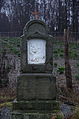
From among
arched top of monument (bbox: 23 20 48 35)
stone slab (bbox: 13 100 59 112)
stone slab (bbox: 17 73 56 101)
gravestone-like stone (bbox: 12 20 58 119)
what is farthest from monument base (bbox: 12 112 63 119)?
arched top of monument (bbox: 23 20 48 35)

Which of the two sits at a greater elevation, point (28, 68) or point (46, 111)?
point (28, 68)

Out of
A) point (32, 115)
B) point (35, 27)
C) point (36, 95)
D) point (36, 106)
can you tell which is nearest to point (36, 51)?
point (35, 27)

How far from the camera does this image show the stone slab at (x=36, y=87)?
625 centimetres

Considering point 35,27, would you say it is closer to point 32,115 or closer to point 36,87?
point 36,87

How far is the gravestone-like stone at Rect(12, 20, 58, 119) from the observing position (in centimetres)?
621

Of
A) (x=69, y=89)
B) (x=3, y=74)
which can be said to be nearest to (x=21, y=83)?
(x=69, y=89)

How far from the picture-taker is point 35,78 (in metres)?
6.25

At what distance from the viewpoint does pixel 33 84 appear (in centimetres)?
626

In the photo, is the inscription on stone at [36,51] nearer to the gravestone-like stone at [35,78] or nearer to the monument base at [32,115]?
the gravestone-like stone at [35,78]

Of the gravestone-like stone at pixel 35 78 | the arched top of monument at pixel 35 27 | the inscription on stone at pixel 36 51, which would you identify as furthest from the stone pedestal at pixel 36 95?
the arched top of monument at pixel 35 27

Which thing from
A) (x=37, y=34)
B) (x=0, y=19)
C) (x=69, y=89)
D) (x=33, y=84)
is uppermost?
(x=0, y=19)

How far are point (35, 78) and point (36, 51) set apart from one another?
0.70 m

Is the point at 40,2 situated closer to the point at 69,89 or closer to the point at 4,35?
the point at 4,35

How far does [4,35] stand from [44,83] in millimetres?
17084
